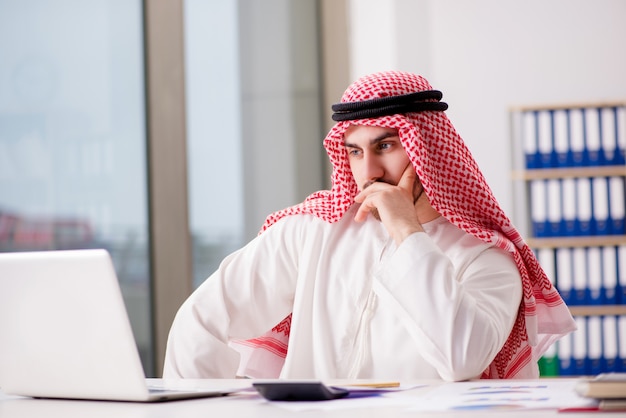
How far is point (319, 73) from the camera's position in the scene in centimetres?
532

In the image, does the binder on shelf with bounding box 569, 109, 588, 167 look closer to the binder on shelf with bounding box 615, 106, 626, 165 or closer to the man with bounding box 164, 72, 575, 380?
the binder on shelf with bounding box 615, 106, 626, 165

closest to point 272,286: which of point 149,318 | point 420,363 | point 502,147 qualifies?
point 420,363

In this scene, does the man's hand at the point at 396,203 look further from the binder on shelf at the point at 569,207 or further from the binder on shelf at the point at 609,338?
the binder on shelf at the point at 609,338

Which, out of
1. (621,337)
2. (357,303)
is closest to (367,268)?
(357,303)

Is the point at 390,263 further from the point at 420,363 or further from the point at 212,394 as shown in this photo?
the point at 212,394

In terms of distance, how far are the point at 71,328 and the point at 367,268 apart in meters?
0.93

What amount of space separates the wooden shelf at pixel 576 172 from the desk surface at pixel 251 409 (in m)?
3.86

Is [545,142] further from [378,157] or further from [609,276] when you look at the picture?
[378,157]

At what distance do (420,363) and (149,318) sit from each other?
2.11m

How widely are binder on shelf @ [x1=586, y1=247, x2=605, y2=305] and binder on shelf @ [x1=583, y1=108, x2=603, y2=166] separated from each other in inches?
19.4

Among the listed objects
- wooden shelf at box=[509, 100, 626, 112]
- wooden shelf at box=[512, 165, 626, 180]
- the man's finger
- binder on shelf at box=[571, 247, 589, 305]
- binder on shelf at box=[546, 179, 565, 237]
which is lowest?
binder on shelf at box=[571, 247, 589, 305]

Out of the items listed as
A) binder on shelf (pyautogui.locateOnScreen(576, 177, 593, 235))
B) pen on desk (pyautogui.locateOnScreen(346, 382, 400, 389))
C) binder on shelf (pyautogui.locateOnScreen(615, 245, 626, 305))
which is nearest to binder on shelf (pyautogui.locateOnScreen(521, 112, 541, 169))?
binder on shelf (pyautogui.locateOnScreen(576, 177, 593, 235))

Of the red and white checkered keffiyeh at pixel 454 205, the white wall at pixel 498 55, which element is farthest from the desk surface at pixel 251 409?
the white wall at pixel 498 55

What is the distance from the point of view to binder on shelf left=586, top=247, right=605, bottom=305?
5051mm
